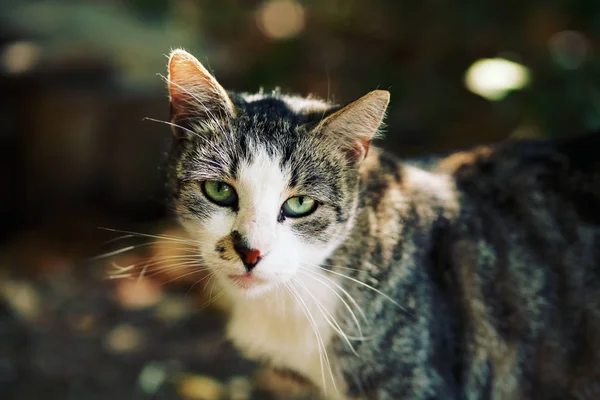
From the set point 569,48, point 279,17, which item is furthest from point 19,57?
point 569,48

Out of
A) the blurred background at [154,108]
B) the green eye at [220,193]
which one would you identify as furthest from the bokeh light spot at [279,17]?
the green eye at [220,193]

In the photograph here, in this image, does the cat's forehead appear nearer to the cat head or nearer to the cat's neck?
the cat head

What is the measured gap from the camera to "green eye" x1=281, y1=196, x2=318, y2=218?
166 cm

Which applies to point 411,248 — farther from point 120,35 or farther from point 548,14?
point 120,35

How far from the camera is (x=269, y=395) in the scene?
2.52m

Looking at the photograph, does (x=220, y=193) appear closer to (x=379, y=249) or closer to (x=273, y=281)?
(x=273, y=281)

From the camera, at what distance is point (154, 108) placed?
3.75 metres

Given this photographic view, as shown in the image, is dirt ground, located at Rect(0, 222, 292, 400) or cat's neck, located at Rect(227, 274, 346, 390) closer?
cat's neck, located at Rect(227, 274, 346, 390)

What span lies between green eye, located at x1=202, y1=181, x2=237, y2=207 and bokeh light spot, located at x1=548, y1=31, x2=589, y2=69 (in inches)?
63.3

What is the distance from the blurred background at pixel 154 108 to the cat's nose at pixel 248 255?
949mm

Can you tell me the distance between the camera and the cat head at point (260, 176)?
5.22ft

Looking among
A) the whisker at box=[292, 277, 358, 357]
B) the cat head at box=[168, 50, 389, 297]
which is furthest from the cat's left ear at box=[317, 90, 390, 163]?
the whisker at box=[292, 277, 358, 357]

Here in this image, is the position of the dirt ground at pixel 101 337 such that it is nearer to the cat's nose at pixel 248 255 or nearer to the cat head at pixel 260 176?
the cat head at pixel 260 176

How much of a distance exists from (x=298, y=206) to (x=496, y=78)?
3.26 feet
